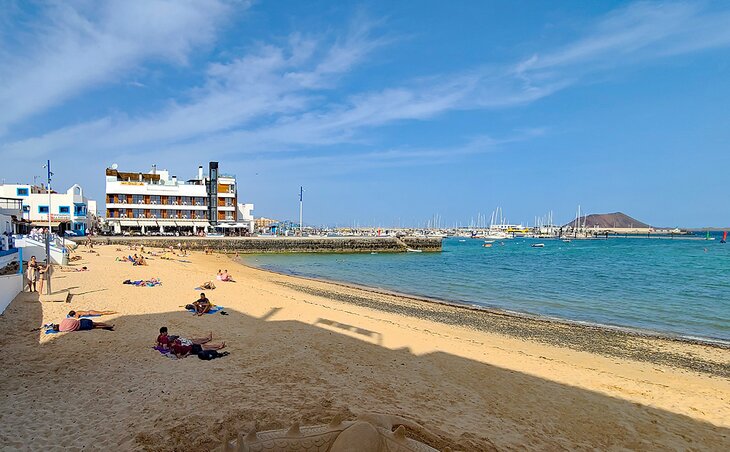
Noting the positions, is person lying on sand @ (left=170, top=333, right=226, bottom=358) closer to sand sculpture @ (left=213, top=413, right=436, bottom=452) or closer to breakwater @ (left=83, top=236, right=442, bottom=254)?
sand sculpture @ (left=213, top=413, right=436, bottom=452)

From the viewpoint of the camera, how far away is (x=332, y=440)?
3852mm

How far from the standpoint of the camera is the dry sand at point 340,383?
5.87 metres

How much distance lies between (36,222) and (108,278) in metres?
43.5

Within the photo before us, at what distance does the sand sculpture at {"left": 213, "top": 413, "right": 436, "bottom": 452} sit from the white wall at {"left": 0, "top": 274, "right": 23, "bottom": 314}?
11.6 m


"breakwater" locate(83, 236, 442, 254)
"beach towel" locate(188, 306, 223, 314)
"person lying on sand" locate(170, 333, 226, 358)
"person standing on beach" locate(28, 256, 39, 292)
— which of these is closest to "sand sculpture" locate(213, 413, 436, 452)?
"person lying on sand" locate(170, 333, 226, 358)

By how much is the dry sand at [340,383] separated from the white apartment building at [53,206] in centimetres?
4948

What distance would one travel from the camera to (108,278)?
64.5 ft

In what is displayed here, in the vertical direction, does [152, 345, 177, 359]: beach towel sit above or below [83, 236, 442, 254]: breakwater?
below

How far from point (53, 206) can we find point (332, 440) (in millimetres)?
65343

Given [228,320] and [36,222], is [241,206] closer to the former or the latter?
[36,222]

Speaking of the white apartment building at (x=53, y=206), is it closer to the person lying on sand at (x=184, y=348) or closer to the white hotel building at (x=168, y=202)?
the white hotel building at (x=168, y=202)

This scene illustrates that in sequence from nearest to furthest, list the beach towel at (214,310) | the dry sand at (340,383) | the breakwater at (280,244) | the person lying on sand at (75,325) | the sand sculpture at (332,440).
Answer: the sand sculpture at (332,440) → the dry sand at (340,383) → the person lying on sand at (75,325) → the beach towel at (214,310) → the breakwater at (280,244)

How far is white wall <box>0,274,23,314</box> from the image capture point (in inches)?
454

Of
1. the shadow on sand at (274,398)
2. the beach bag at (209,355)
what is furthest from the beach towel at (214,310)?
the beach bag at (209,355)
